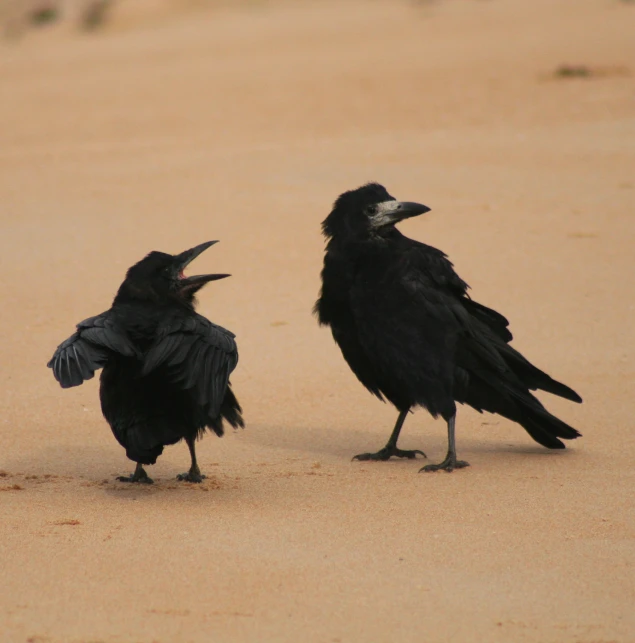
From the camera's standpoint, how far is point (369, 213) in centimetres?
720

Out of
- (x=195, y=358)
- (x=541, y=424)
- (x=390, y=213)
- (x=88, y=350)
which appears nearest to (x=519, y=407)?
(x=541, y=424)

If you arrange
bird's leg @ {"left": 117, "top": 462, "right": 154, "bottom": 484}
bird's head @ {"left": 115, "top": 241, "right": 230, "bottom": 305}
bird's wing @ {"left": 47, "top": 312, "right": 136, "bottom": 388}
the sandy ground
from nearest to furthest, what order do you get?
1. the sandy ground
2. bird's wing @ {"left": 47, "top": 312, "right": 136, "bottom": 388}
3. bird's head @ {"left": 115, "top": 241, "right": 230, "bottom": 305}
4. bird's leg @ {"left": 117, "top": 462, "right": 154, "bottom": 484}

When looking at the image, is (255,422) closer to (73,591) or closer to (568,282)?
(73,591)

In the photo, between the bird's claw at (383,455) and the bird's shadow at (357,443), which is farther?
the bird's shadow at (357,443)

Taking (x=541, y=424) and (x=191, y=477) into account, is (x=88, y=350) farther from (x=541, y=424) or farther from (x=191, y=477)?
(x=541, y=424)

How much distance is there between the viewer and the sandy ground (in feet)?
14.8

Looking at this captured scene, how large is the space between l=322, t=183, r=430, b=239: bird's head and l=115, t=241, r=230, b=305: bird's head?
1.23 m

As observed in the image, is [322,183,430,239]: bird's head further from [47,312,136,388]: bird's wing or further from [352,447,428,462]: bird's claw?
[47,312,136,388]: bird's wing

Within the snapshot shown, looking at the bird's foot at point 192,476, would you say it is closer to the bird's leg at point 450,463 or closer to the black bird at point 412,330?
the black bird at point 412,330

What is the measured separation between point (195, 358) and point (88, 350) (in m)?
0.55

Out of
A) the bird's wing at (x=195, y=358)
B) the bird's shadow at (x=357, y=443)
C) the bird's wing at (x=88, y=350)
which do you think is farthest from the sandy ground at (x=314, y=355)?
the bird's wing at (x=88, y=350)

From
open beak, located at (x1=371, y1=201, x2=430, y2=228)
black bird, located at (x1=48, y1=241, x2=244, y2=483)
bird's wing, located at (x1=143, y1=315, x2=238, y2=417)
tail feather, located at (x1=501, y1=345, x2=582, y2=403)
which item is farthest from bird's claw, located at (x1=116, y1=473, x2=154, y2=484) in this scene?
tail feather, located at (x1=501, y1=345, x2=582, y2=403)

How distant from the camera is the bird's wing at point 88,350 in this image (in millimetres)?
5449

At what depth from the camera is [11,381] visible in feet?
28.4
